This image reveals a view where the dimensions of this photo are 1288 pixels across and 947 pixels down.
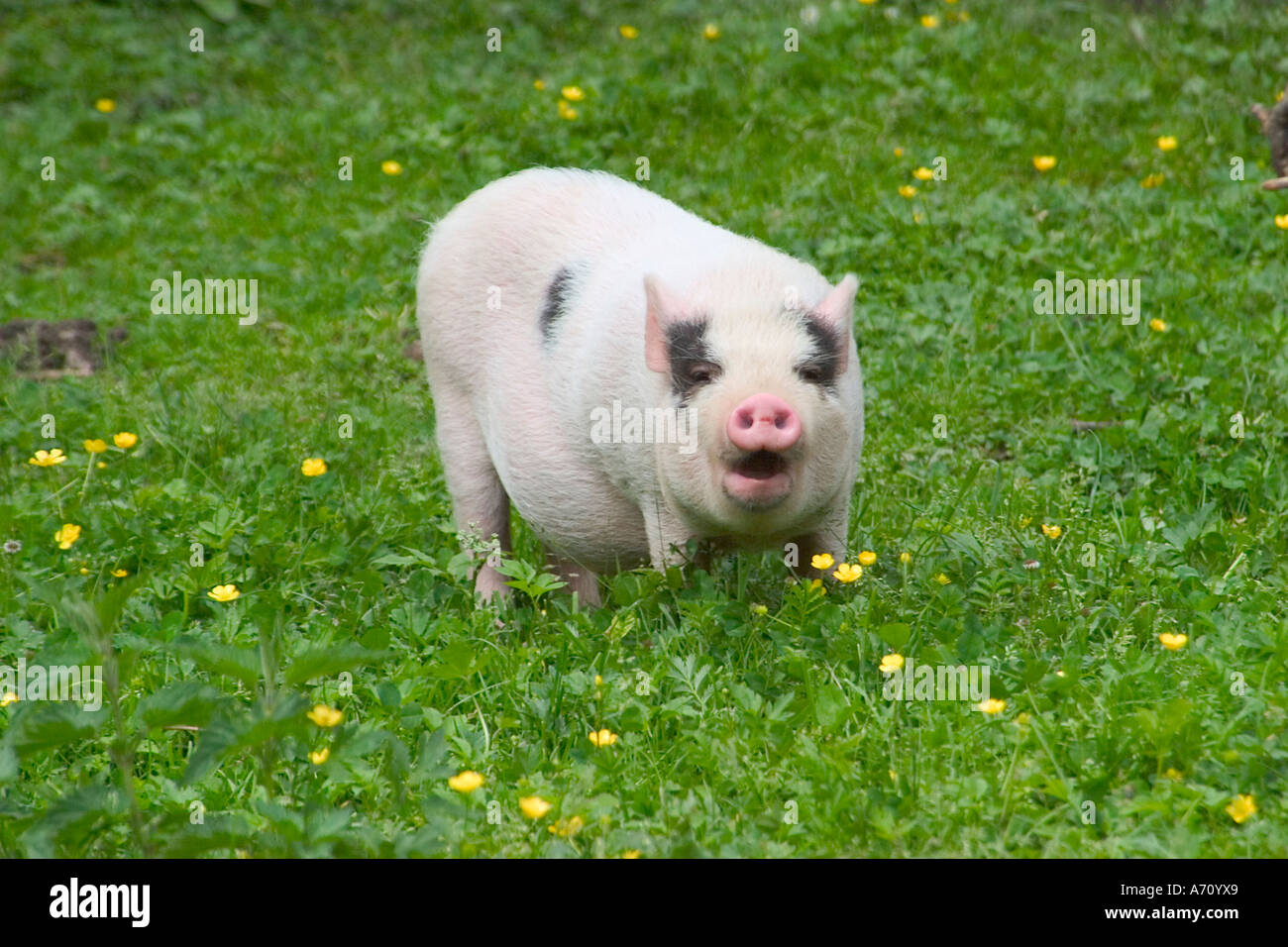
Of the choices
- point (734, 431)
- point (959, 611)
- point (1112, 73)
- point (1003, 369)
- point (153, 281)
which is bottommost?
point (959, 611)

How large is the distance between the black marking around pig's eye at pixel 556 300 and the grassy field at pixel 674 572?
77cm

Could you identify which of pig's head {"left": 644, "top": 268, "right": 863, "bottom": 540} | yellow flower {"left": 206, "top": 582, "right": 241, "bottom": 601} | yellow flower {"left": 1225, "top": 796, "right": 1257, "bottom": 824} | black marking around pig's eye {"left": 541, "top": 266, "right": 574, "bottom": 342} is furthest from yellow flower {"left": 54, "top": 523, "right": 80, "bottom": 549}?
yellow flower {"left": 1225, "top": 796, "right": 1257, "bottom": 824}

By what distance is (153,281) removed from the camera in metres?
7.70

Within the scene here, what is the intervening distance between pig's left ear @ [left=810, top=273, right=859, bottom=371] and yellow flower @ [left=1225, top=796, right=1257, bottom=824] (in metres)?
1.48

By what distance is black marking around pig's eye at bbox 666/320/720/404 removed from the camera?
13.0 ft

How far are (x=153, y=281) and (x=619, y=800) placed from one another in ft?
17.0

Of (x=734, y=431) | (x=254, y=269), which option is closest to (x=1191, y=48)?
(x=254, y=269)

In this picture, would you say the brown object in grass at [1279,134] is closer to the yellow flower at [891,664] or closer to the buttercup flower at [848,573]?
the buttercup flower at [848,573]

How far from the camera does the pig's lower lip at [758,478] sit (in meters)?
3.86

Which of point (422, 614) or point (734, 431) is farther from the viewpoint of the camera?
point (422, 614)

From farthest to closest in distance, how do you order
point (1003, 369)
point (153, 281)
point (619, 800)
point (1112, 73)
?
point (1112, 73)
point (153, 281)
point (1003, 369)
point (619, 800)

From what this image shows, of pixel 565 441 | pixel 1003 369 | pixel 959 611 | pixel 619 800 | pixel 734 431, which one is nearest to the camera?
pixel 619 800

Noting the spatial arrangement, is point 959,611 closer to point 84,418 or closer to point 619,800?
point 619,800

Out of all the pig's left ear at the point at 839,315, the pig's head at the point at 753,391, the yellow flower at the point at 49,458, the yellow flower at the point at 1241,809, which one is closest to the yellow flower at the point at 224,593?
the yellow flower at the point at 49,458
